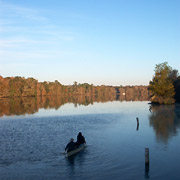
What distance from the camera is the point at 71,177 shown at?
20219mm

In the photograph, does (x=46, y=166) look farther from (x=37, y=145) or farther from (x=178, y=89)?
(x=178, y=89)

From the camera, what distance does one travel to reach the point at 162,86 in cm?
10425

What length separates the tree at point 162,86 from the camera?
10425 centimetres

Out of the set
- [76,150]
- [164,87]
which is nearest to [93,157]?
[76,150]

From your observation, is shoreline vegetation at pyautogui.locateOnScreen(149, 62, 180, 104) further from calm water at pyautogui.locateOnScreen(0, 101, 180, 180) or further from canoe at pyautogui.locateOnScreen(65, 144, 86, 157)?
canoe at pyautogui.locateOnScreen(65, 144, 86, 157)

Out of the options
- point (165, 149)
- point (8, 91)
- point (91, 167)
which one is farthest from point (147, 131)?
point (8, 91)

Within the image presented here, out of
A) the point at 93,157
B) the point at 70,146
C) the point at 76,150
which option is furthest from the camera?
the point at 76,150

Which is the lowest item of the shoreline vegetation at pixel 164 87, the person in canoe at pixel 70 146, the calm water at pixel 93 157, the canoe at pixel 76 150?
the calm water at pixel 93 157

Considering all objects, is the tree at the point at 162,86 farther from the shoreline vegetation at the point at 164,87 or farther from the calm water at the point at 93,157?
the calm water at the point at 93,157

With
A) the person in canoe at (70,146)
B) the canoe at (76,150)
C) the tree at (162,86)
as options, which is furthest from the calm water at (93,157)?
the tree at (162,86)

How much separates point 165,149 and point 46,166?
15.3m

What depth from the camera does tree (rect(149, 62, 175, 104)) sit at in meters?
104

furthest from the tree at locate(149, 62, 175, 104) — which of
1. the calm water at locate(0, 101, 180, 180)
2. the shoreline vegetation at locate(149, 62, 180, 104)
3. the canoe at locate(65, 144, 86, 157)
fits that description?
the canoe at locate(65, 144, 86, 157)

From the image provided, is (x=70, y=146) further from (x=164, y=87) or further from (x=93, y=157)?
(x=164, y=87)
